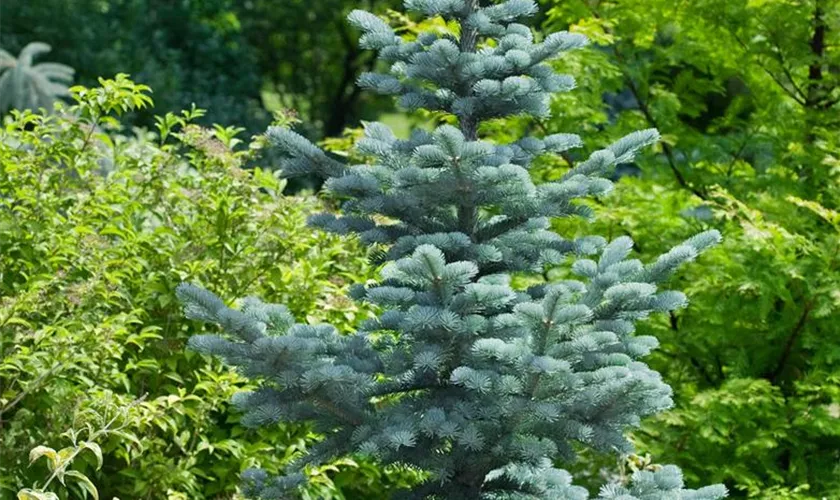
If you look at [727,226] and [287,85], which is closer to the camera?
[727,226]

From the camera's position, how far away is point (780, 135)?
24.6ft

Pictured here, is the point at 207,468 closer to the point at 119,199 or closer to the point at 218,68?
the point at 119,199

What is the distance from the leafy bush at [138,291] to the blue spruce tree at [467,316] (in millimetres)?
1086

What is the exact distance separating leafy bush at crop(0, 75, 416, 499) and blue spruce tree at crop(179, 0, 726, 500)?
1.09 m

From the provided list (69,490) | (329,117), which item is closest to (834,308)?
(69,490)

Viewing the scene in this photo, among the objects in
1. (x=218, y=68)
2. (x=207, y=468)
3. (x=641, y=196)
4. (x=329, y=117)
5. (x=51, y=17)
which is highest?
(x=641, y=196)

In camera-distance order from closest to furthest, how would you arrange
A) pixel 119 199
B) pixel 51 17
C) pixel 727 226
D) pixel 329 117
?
pixel 119 199 < pixel 727 226 < pixel 51 17 < pixel 329 117

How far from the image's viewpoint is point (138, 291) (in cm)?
638

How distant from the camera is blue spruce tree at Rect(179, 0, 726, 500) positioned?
4.42 m

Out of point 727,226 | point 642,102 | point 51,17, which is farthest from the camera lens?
point 51,17

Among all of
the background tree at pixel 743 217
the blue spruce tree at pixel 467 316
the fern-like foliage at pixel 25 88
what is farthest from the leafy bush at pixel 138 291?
the fern-like foliage at pixel 25 88

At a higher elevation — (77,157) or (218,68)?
(77,157)

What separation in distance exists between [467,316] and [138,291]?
2354 millimetres

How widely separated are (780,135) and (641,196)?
2.78ft
